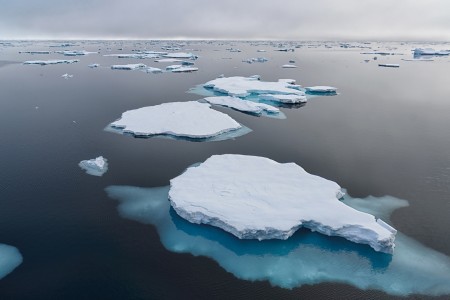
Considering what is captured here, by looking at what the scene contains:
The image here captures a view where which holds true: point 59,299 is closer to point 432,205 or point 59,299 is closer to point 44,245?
point 44,245

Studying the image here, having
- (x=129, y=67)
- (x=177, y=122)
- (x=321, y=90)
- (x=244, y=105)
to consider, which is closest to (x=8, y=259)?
(x=177, y=122)

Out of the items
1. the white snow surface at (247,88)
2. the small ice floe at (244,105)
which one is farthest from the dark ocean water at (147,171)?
the white snow surface at (247,88)

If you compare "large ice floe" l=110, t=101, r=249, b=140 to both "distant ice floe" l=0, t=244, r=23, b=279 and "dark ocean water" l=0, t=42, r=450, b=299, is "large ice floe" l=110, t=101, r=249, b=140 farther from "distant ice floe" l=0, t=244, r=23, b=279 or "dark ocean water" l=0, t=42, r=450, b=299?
"distant ice floe" l=0, t=244, r=23, b=279

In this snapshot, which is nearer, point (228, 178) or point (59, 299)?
point (59, 299)

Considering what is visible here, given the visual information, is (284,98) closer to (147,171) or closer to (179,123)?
(179,123)

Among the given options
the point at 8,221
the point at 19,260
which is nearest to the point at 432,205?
the point at 19,260

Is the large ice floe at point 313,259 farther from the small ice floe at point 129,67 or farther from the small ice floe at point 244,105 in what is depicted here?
the small ice floe at point 129,67
